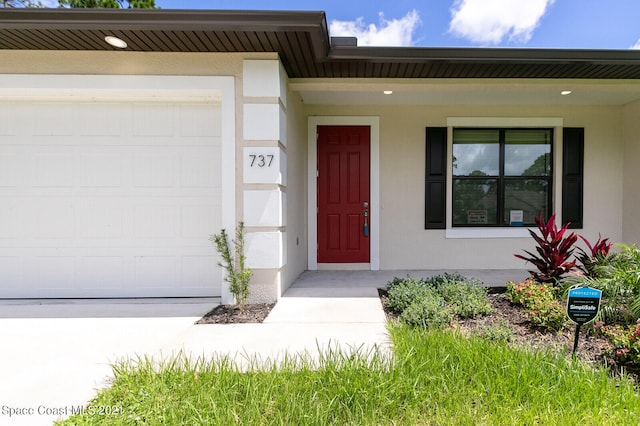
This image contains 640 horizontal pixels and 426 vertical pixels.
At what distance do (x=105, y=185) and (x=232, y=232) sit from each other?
175 cm

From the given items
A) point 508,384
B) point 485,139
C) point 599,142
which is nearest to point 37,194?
point 508,384

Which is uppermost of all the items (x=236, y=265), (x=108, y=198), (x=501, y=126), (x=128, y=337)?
(x=501, y=126)

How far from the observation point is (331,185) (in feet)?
17.7

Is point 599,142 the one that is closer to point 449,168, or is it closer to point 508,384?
point 449,168

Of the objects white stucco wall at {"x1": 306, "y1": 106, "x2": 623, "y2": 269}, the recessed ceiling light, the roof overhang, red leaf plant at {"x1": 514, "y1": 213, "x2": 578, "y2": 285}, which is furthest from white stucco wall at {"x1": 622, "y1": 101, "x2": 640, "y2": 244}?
the recessed ceiling light

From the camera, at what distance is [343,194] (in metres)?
5.40

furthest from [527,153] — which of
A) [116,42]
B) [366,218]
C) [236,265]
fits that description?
[116,42]

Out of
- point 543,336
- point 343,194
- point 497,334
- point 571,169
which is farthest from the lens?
point 343,194

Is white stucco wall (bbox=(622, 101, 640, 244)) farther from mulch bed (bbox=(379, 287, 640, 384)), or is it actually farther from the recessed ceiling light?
the recessed ceiling light

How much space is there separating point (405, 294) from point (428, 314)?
1.52 ft

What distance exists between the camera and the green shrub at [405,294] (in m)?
3.21

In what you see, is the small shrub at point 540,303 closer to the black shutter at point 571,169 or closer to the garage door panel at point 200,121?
the black shutter at point 571,169

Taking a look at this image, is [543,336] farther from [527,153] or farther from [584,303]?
[527,153]

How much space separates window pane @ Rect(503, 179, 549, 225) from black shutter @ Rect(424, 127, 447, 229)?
109 cm
